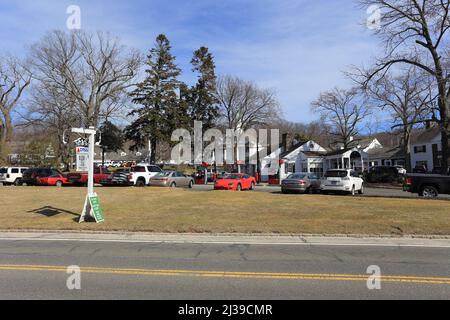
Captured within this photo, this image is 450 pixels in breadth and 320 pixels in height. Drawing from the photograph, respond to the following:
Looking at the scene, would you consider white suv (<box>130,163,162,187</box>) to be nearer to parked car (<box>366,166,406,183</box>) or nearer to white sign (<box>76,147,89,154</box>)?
white sign (<box>76,147,89,154</box>)

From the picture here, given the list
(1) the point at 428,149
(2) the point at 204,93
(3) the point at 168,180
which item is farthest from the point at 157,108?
(1) the point at 428,149

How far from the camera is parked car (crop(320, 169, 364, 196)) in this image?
79.8ft

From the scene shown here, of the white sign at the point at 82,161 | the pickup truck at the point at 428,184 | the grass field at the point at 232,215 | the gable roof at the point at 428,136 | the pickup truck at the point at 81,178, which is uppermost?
the gable roof at the point at 428,136

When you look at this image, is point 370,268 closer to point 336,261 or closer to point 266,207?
point 336,261

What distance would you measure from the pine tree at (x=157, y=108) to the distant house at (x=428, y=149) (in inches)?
1507

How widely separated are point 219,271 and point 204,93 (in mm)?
53869

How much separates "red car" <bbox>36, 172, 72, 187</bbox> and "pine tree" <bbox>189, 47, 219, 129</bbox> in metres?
28.6

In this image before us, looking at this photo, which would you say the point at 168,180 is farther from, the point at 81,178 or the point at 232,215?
the point at 232,215

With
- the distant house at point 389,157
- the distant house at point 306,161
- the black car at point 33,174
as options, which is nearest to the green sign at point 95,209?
the black car at point 33,174

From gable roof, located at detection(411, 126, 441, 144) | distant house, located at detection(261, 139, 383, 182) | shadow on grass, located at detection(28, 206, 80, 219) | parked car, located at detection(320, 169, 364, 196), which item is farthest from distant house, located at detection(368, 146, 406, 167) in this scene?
shadow on grass, located at detection(28, 206, 80, 219)

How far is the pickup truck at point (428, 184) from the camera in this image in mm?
21486

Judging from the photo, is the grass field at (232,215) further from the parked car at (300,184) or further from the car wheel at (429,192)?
the parked car at (300,184)

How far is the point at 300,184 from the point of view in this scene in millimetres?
25766

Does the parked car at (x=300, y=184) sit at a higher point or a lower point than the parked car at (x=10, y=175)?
lower
